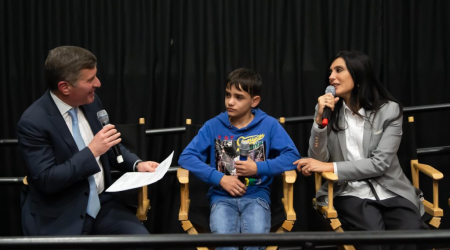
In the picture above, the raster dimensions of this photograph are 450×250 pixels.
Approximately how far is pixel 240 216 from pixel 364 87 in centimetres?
103

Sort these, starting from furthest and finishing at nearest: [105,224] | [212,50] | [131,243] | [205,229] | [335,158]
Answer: [212,50]
[335,158]
[205,229]
[105,224]
[131,243]

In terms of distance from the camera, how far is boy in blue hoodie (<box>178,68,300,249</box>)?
103 inches

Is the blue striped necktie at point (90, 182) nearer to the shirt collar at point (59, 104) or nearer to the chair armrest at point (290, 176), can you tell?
the shirt collar at point (59, 104)

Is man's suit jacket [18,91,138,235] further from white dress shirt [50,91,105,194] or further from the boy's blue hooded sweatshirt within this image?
the boy's blue hooded sweatshirt

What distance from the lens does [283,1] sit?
355 centimetres

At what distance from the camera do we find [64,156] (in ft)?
7.57

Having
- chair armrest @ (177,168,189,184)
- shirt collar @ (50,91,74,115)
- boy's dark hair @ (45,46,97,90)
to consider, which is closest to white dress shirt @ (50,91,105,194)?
shirt collar @ (50,91,74,115)

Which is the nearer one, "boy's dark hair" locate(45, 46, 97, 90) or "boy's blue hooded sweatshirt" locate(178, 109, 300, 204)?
"boy's dark hair" locate(45, 46, 97, 90)

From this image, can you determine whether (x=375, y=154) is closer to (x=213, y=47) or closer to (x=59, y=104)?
(x=213, y=47)

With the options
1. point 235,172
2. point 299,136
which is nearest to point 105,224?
point 235,172

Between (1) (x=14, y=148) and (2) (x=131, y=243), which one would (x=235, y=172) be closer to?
(2) (x=131, y=243)

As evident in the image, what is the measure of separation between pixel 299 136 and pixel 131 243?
2.50 metres

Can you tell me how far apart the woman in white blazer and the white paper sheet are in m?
0.80

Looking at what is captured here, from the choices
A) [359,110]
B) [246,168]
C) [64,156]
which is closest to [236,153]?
[246,168]
